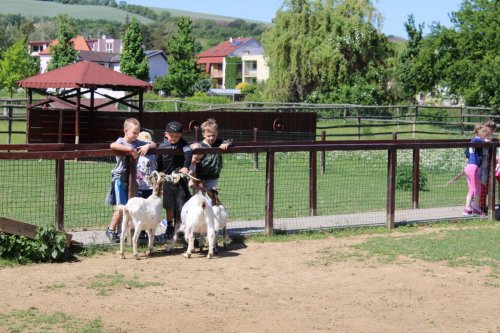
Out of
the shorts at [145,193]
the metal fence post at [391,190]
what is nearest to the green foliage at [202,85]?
the metal fence post at [391,190]

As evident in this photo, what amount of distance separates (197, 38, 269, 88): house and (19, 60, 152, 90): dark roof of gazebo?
10074 cm

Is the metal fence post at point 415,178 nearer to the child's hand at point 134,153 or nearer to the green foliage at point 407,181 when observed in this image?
the green foliage at point 407,181

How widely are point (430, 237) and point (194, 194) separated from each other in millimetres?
3628

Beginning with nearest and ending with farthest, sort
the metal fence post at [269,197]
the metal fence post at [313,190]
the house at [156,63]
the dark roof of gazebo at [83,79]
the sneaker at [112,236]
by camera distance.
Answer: the sneaker at [112,236] → the metal fence post at [269,197] → the metal fence post at [313,190] → the dark roof of gazebo at [83,79] → the house at [156,63]

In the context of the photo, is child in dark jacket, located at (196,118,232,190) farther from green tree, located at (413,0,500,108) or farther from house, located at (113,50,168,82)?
house, located at (113,50,168,82)

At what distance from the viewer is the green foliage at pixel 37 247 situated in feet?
31.0

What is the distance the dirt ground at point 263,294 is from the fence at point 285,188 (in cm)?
146

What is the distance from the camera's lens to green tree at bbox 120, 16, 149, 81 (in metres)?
78.9

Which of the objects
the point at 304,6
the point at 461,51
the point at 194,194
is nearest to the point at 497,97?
the point at 461,51

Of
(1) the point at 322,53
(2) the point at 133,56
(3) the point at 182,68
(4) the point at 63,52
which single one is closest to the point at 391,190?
(1) the point at 322,53

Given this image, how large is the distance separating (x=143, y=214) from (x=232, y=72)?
12217 centimetres

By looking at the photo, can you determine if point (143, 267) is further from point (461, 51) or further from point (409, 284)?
point (461, 51)

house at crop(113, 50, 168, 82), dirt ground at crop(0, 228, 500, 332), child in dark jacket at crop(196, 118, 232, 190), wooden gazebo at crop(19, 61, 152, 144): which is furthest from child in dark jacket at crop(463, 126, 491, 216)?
house at crop(113, 50, 168, 82)

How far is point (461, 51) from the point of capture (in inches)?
1698
